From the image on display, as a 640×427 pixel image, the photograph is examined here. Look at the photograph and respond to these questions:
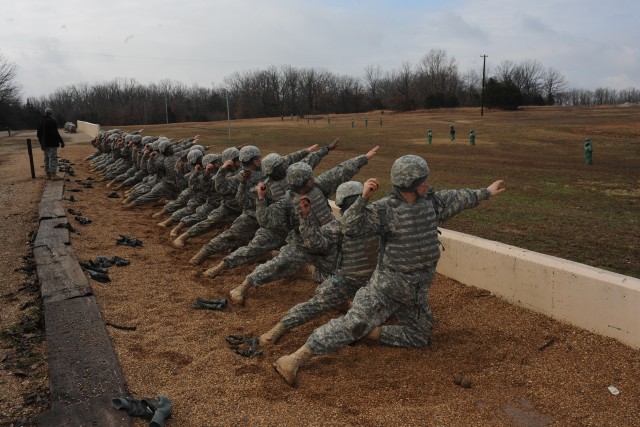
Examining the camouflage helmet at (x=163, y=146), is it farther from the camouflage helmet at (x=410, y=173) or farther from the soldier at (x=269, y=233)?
the camouflage helmet at (x=410, y=173)

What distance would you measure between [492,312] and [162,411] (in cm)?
347

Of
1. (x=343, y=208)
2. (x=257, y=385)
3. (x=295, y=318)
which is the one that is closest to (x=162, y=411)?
(x=257, y=385)

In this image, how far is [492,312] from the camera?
5906 millimetres

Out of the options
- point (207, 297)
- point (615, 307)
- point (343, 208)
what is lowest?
point (207, 297)

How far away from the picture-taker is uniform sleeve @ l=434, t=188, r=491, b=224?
5082mm

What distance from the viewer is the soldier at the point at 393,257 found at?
4750 millimetres

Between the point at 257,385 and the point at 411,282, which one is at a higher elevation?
the point at 411,282

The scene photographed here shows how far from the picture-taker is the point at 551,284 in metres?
5.50

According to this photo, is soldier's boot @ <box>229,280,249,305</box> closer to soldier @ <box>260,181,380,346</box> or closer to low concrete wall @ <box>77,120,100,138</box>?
soldier @ <box>260,181,380,346</box>

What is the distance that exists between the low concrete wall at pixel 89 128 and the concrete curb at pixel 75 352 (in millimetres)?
34275

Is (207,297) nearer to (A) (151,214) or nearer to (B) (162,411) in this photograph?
(B) (162,411)

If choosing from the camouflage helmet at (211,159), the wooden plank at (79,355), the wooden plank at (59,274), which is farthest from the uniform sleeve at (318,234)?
the camouflage helmet at (211,159)

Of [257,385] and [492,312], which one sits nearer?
[257,385]

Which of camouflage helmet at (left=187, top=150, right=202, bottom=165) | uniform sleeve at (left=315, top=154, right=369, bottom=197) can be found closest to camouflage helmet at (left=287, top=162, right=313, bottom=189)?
uniform sleeve at (left=315, top=154, right=369, bottom=197)
